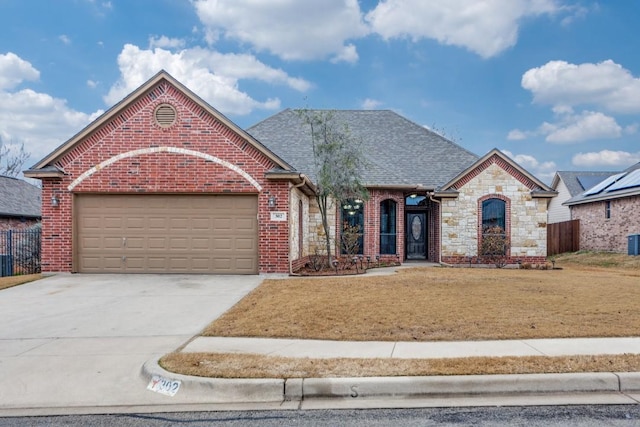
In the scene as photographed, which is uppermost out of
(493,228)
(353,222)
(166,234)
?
(353,222)

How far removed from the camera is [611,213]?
25.4 metres

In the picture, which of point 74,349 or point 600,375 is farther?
point 74,349

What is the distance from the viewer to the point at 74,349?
648cm

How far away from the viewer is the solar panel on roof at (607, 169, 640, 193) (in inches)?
924

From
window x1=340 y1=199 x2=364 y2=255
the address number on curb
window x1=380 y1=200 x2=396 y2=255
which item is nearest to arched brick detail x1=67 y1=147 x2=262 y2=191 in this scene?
window x1=340 y1=199 x2=364 y2=255

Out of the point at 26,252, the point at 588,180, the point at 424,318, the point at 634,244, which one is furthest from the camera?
the point at 588,180

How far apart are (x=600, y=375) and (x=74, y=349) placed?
21.6 feet

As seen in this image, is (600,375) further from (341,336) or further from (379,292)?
(379,292)

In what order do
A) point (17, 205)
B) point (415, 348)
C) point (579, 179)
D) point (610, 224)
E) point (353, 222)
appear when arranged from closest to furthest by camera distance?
1. point (415, 348)
2. point (353, 222)
3. point (610, 224)
4. point (17, 205)
5. point (579, 179)

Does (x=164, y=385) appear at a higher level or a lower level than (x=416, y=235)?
lower

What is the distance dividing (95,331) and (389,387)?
5.07m

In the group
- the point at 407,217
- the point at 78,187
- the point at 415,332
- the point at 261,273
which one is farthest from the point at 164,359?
the point at 407,217

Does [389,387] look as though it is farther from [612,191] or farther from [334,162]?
[612,191]

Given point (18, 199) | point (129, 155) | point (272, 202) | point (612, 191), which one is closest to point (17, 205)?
point (18, 199)
